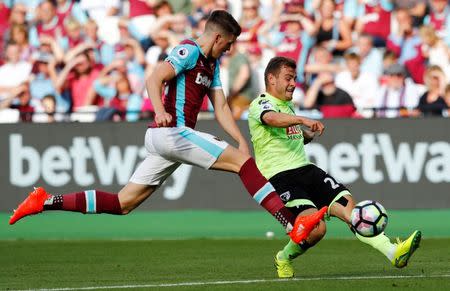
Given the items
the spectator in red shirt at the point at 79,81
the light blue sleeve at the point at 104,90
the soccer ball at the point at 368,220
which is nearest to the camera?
the soccer ball at the point at 368,220

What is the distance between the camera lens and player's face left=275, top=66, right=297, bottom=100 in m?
10.7

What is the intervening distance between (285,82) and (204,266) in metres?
2.29

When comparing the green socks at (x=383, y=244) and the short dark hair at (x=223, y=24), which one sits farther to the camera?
the short dark hair at (x=223, y=24)

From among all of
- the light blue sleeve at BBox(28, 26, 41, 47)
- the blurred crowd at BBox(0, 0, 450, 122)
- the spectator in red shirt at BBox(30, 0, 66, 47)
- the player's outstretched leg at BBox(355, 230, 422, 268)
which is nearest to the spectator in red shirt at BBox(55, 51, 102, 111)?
the blurred crowd at BBox(0, 0, 450, 122)

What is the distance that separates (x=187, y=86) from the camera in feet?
34.0

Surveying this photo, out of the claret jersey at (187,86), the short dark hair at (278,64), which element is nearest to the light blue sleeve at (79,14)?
the short dark hair at (278,64)

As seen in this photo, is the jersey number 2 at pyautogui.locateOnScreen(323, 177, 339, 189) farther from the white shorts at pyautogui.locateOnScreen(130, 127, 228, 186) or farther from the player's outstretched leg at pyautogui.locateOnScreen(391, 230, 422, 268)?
the white shorts at pyautogui.locateOnScreen(130, 127, 228, 186)

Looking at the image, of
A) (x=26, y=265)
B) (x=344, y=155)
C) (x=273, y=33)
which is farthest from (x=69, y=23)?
(x=26, y=265)

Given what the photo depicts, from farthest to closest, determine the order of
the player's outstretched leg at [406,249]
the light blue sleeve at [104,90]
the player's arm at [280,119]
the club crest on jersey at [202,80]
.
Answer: the light blue sleeve at [104,90] < the club crest on jersey at [202,80] < the player's arm at [280,119] < the player's outstretched leg at [406,249]

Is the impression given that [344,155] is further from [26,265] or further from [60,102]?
[26,265]

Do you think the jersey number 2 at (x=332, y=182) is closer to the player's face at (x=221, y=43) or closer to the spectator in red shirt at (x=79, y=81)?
the player's face at (x=221, y=43)

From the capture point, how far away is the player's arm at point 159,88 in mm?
9664

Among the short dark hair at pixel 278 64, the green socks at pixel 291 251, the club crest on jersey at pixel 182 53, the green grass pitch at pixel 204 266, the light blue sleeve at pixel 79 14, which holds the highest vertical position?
the club crest on jersey at pixel 182 53

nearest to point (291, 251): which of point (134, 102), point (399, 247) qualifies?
point (399, 247)
